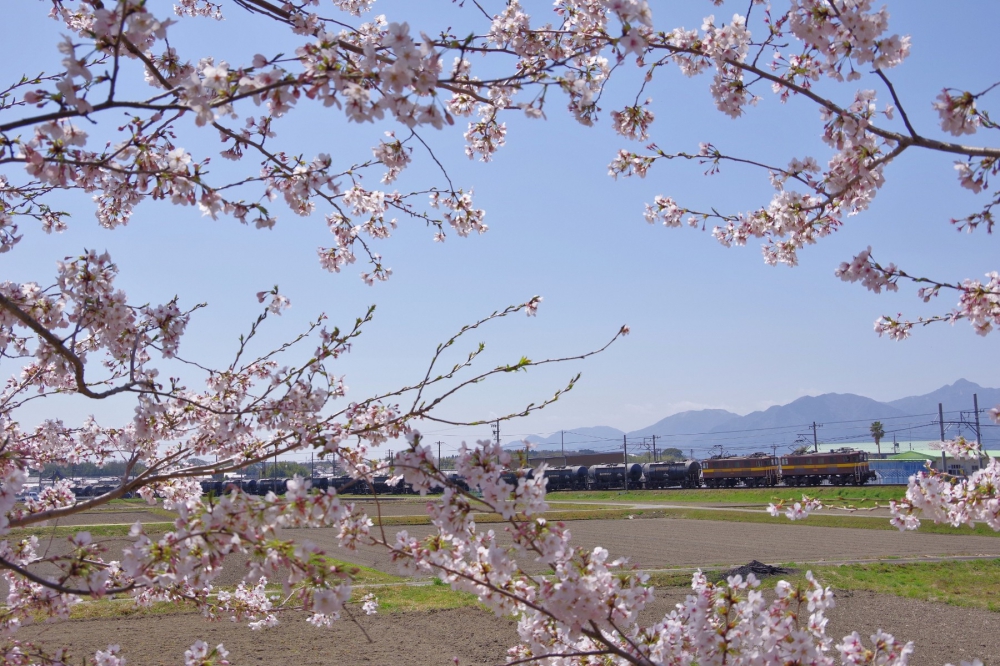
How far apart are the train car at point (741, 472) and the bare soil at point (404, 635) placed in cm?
4610

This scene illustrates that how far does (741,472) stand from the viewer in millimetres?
56250

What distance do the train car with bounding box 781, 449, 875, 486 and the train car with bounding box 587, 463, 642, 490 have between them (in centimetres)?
1182

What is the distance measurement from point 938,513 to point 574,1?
299cm

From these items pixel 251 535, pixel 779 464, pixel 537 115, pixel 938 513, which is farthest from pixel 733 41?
pixel 779 464

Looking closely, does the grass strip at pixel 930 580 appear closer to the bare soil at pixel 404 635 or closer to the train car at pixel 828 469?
the bare soil at pixel 404 635

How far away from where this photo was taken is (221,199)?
279 cm

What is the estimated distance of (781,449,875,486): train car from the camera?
49531 mm

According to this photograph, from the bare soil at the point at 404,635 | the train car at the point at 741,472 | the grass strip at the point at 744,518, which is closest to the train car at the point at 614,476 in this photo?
the train car at the point at 741,472

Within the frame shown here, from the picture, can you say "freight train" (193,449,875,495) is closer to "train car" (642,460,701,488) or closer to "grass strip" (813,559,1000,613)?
"train car" (642,460,701,488)

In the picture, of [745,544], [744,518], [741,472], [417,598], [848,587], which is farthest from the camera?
[741,472]

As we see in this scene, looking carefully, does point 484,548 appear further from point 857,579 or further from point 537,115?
point 857,579

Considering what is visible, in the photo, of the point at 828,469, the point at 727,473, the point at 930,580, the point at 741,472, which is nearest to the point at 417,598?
the point at 930,580

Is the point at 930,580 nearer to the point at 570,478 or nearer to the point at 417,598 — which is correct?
the point at 417,598

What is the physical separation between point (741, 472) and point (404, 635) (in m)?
51.3
